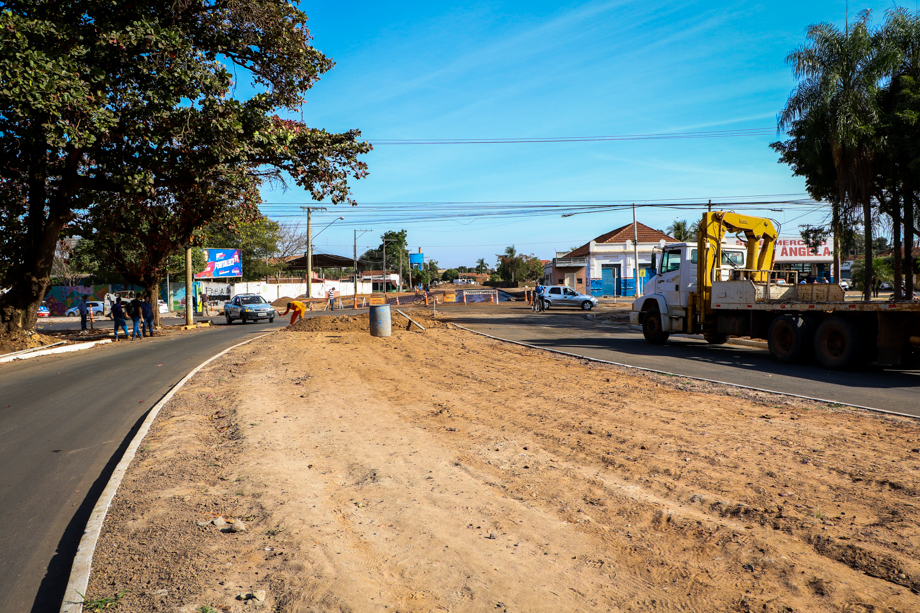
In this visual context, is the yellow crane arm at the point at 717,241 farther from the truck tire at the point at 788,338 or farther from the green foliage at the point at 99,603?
the green foliage at the point at 99,603

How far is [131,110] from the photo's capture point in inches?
570

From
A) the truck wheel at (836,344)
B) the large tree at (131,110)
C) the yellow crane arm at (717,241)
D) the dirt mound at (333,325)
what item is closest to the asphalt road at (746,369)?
the truck wheel at (836,344)

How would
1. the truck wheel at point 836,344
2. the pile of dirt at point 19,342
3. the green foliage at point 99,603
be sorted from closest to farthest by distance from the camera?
the green foliage at point 99,603 < the truck wheel at point 836,344 < the pile of dirt at point 19,342

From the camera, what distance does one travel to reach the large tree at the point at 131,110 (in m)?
13.0

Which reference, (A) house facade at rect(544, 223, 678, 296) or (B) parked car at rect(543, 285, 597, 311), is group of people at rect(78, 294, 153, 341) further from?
(A) house facade at rect(544, 223, 678, 296)

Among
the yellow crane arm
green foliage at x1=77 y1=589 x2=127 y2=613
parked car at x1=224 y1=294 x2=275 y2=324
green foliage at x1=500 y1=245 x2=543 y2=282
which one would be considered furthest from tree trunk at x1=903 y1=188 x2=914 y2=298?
green foliage at x1=500 y1=245 x2=543 y2=282

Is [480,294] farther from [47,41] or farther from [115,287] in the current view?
[47,41]

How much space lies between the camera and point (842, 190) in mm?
21812

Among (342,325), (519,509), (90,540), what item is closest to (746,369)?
(519,509)

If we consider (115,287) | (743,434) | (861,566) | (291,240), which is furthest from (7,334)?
(291,240)

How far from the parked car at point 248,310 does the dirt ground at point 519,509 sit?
25.7 metres

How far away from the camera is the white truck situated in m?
11.6

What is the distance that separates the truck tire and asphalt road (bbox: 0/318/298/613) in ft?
42.4

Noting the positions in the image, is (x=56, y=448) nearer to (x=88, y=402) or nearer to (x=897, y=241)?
(x=88, y=402)
